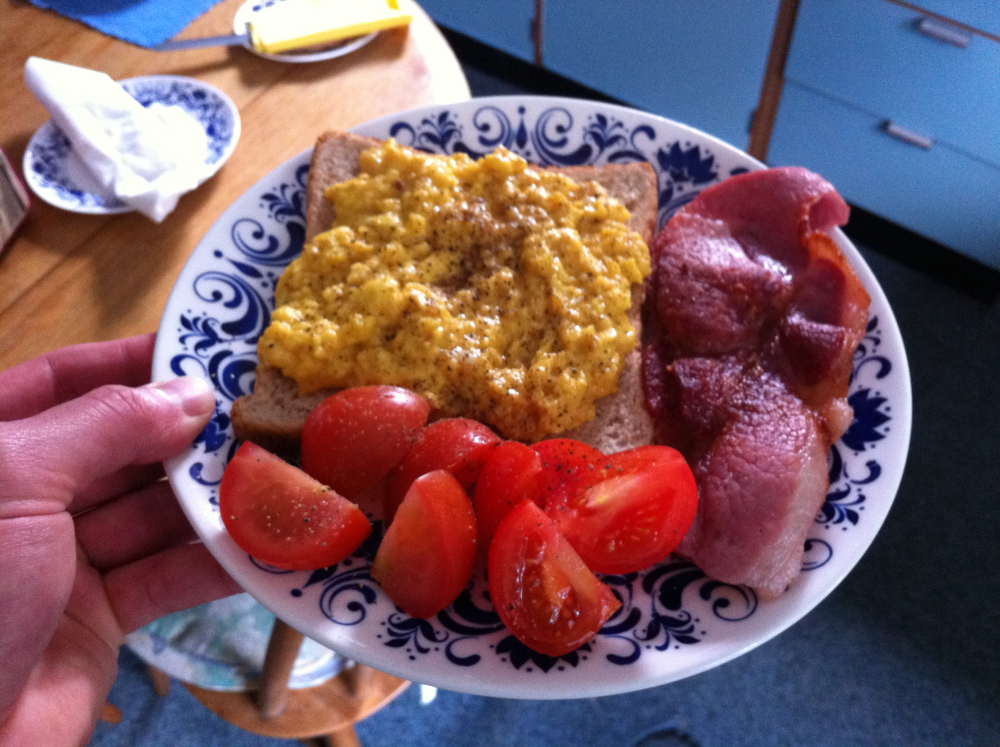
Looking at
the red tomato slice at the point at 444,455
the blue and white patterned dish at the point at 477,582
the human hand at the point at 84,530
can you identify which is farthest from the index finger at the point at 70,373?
the red tomato slice at the point at 444,455

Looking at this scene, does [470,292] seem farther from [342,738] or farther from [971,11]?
[971,11]

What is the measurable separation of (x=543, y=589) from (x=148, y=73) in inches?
79.1

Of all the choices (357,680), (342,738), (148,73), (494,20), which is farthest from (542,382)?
(494,20)

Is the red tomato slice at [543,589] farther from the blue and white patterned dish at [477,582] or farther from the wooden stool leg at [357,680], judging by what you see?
the wooden stool leg at [357,680]

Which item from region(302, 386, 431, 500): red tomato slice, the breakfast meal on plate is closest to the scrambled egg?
the breakfast meal on plate

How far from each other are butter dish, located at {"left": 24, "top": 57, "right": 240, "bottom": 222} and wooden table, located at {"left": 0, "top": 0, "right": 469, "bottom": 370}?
57 mm

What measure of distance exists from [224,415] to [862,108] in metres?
3.20

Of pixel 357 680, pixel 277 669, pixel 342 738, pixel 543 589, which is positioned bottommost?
pixel 342 738

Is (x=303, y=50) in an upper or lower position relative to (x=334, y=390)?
upper

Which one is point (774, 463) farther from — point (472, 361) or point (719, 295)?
point (472, 361)

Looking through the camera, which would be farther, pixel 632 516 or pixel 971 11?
pixel 971 11

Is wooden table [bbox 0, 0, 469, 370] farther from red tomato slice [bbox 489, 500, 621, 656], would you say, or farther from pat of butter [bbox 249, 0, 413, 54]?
red tomato slice [bbox 489, 500, 621, 656]

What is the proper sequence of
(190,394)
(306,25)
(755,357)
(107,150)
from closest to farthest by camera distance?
(190,394)
(755,357)
(107,150)
(306,25)

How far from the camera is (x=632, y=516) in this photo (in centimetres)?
143
